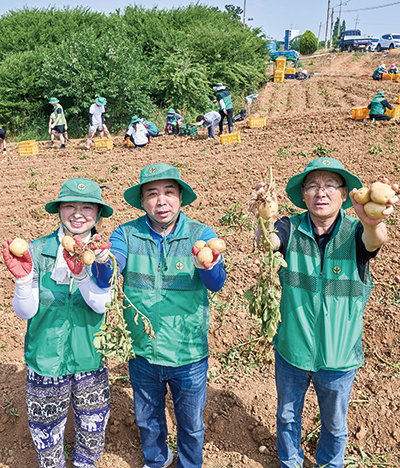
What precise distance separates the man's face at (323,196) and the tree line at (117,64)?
15845 mm

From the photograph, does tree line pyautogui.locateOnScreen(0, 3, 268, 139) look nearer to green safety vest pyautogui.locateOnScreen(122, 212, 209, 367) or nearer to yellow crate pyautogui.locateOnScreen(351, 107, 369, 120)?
yellow crate pyautogui.locateOnScreen(351, 107, 369, 120)

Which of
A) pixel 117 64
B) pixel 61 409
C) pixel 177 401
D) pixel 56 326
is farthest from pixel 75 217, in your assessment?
pixel 117 64

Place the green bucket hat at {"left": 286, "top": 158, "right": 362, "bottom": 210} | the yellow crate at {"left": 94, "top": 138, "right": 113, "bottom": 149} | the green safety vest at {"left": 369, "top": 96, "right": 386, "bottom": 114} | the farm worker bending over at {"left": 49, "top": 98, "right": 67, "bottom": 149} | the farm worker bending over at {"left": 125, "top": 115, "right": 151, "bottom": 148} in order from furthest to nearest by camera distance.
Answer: the farm worker bending over at {"left": 49, "top": 98, "right": 67, "bottom": 149}
the yellow crate at {"left": 94, "top": 138, "right": 113, "bottom": 149}
the farm worker bending over at {"left": 125, "top": 115, "right": 151, "bottom": 148}
the green safety vest at {"left": 369, "top": 96, "right": 386, "bottom": 114}
the green bucket hat at {"left": 286, "top": 158, "right": 362, "bottom": 210}

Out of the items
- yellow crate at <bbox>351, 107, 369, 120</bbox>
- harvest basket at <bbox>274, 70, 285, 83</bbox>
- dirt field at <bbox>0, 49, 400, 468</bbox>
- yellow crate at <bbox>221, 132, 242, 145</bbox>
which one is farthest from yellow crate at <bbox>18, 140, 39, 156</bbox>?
harvest basket at <bbox>274, 70, 285, 83</bbox>

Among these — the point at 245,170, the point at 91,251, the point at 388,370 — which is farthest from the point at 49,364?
the point at 245,170

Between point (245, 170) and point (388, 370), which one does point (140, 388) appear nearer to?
point (388, 370)

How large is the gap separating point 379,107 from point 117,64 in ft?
34.9

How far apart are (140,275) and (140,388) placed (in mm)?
744

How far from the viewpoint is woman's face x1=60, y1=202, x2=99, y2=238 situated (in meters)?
2.51

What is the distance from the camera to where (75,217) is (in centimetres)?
251

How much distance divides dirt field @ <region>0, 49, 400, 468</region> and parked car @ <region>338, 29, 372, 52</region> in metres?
29.7

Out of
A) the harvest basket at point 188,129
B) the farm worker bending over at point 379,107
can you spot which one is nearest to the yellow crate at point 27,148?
the harvest basket at point 188,129

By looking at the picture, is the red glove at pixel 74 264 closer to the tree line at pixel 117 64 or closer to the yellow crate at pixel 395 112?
the yellow crate at pixel 395 112

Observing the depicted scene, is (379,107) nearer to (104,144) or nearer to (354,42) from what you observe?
(104,144)
